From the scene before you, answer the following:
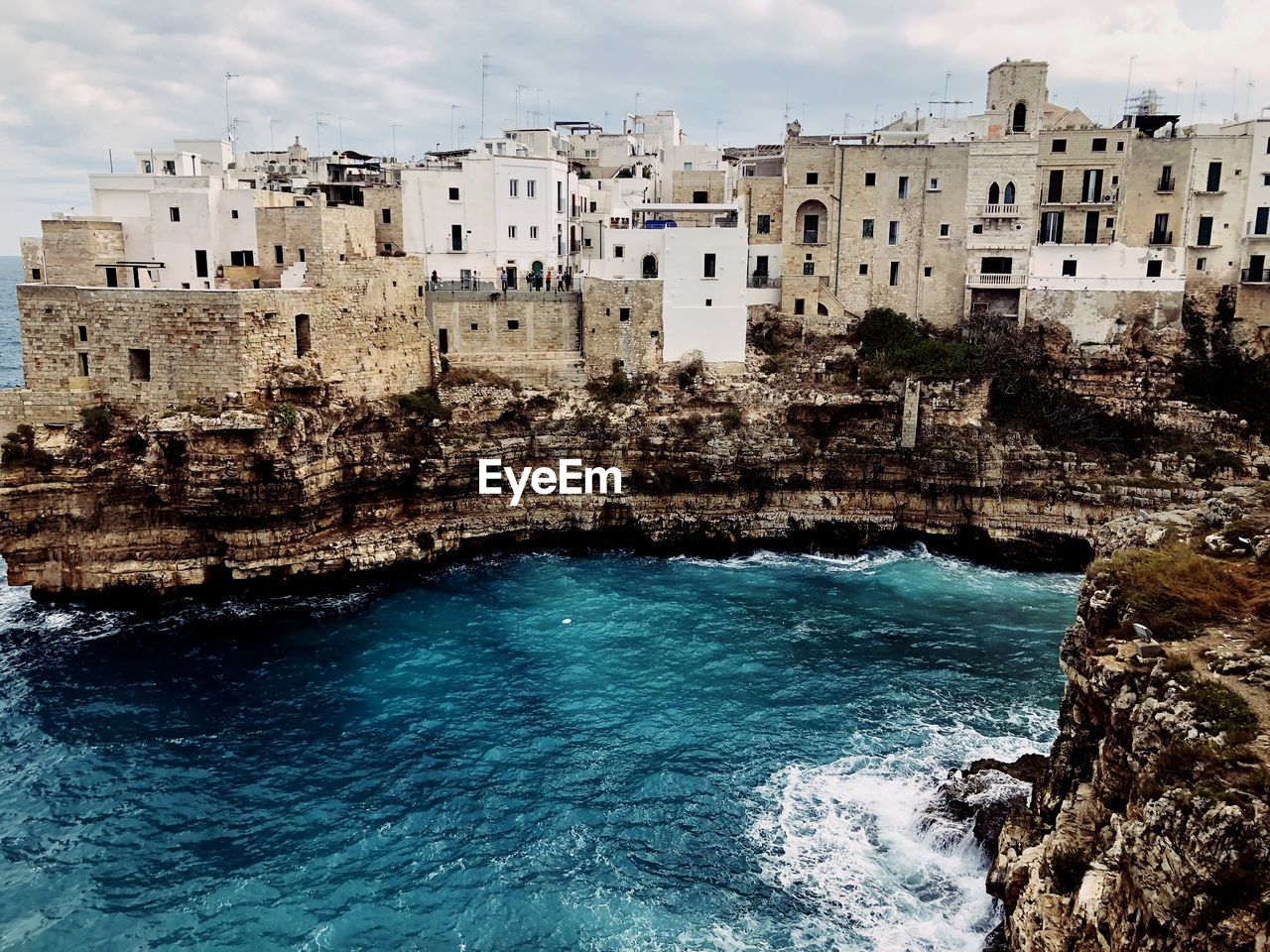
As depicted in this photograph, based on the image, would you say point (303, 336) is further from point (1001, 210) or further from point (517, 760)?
point (1001, 210)

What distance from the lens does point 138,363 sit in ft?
105

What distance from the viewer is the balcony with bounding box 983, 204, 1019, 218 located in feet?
139

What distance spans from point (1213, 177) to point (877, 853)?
3691 centimetres

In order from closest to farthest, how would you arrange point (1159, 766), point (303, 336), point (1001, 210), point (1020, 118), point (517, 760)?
point (1159, 766)
point (517, 760)
point (303, 336)
point (1001, 210)
point (1020, 118)

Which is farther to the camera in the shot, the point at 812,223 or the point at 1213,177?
the point at 812,223

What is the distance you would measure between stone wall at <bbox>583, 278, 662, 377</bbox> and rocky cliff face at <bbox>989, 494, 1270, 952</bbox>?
2458cm

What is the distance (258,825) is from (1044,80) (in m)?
43.8

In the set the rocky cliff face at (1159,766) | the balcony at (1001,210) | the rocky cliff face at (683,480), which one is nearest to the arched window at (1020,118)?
the balcony at (1001,210)

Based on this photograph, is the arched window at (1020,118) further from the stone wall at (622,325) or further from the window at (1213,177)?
the stone wall at (622,325)

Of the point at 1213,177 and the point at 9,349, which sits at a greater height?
the point at 1213,177

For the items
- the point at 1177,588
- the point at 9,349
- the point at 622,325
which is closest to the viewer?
the point at 1177,588

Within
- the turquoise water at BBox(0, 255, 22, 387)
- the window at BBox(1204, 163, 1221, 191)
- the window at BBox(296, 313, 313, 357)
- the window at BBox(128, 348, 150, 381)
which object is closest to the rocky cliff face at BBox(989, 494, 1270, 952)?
the window at BBox(296, 313, 313, 357)

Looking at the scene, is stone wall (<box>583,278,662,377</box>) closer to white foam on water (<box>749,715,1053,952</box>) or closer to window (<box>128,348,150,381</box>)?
window (<box>128,348,150,381</box>)

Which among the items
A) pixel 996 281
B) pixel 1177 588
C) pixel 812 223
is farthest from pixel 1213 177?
pixel 1177 588
